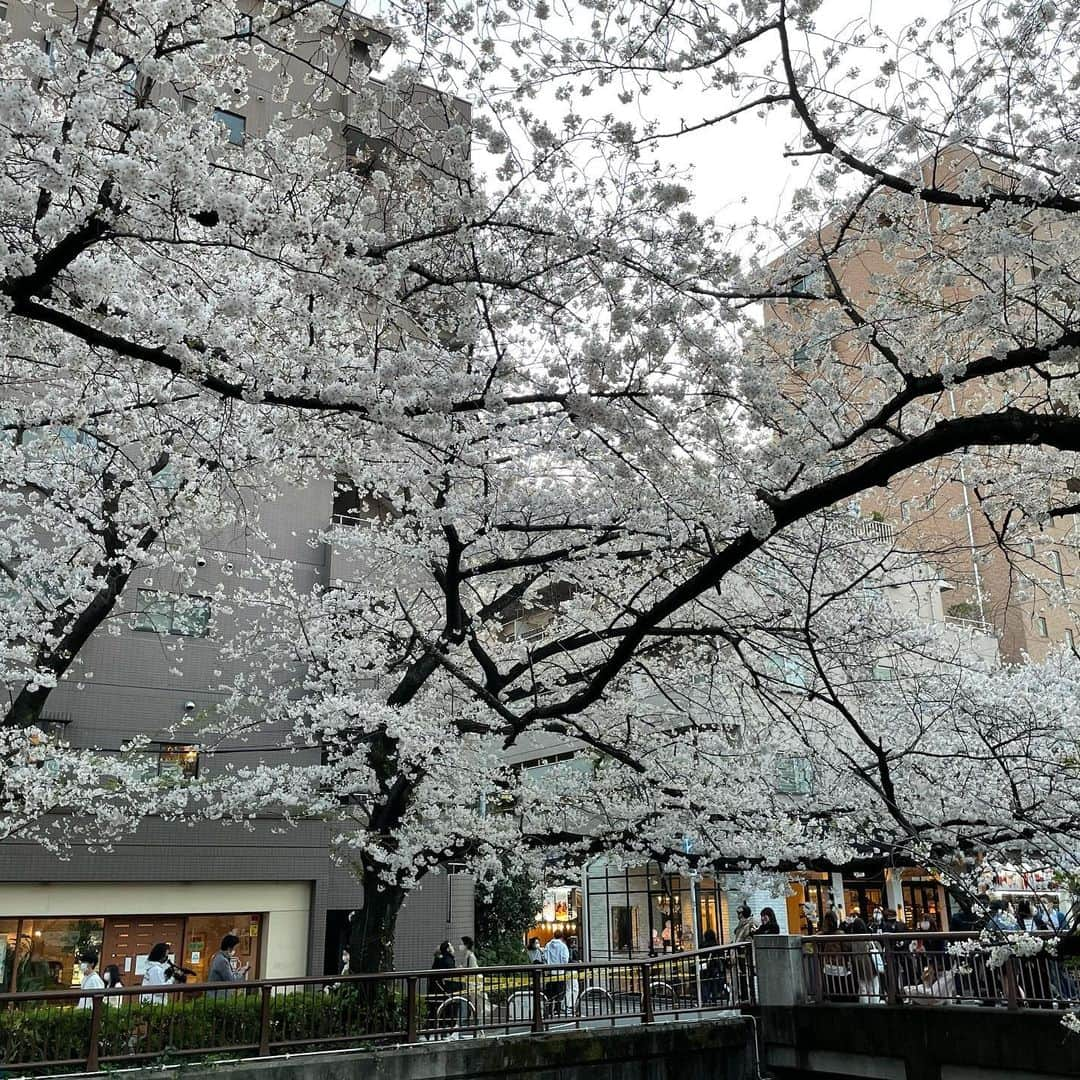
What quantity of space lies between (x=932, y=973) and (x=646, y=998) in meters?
3.82

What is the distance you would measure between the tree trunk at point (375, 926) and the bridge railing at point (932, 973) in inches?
243

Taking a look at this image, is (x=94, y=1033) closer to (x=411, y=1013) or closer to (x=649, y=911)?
(x=411, y=1013)

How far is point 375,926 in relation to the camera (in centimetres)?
1266

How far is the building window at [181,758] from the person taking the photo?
18844 mm

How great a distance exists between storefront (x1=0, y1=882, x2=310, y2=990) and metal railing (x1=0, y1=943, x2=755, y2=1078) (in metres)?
6.15

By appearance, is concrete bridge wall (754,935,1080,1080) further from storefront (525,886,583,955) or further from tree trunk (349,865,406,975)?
storefront (525,886,583,955)

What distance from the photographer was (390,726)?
12.1 metres

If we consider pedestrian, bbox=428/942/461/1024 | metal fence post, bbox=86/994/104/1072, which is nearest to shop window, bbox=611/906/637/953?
pedestrian, bbox=428/942/461/1024

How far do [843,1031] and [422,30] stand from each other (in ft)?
44.7

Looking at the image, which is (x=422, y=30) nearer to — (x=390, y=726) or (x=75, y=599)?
(x=390, y=726)

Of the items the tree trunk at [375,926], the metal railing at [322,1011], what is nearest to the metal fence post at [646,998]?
the metal railing at [322,1011]

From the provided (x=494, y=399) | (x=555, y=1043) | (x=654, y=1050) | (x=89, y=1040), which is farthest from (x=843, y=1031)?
(x=494, y=399)

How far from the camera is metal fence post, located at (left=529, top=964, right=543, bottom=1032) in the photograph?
38.1 feet

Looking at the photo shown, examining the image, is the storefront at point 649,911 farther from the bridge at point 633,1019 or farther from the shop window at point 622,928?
the bridge at point 633,1019
